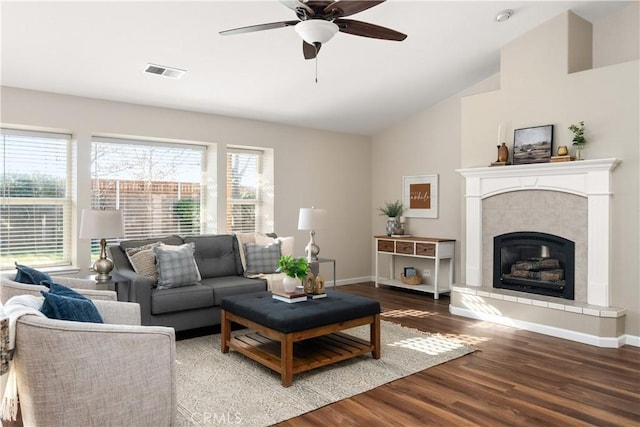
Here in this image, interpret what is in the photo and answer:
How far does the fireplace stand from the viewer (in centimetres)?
457

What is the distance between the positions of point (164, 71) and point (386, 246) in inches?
153

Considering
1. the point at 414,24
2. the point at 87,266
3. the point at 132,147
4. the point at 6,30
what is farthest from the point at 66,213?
the point at 414,24

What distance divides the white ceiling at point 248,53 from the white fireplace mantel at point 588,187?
147 centimetres

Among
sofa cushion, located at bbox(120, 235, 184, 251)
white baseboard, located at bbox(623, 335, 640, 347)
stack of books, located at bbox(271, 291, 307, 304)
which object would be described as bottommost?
white baseboard, located at bbox(623, 335, 640, 347)

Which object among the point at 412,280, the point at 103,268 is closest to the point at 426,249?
the point at 412,280

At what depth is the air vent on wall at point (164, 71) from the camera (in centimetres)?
429

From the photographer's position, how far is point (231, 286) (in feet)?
14.5

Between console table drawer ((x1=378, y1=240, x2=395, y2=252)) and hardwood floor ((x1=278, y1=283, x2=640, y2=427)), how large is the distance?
2.33 m

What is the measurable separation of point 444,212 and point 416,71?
2137 millimetres

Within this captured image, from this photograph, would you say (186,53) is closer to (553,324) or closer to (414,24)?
(414,24)

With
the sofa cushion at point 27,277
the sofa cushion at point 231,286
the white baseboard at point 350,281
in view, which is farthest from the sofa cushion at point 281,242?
the sofa cushion at point 27,277

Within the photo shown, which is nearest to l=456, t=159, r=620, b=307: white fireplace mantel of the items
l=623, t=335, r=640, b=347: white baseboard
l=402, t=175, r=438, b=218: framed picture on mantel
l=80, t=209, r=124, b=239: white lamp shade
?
l=623, t=335, r=640, b=347: white baseboard

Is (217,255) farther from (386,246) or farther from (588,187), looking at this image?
(588,187)

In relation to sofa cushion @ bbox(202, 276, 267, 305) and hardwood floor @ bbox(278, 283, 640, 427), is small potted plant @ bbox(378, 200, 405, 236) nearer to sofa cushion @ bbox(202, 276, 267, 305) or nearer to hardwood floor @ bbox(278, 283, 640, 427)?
hardwood floor @ bbox(278, 283, 640, 427)
